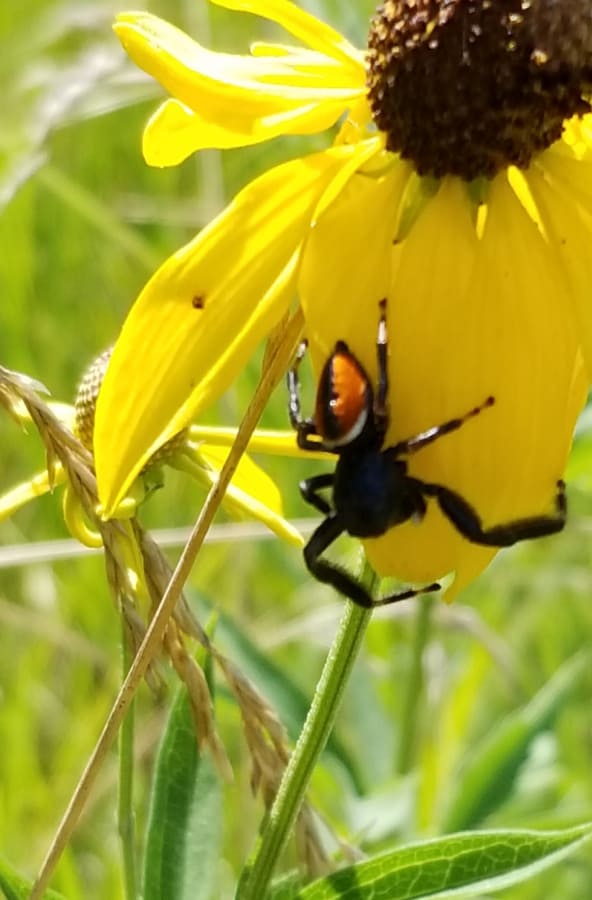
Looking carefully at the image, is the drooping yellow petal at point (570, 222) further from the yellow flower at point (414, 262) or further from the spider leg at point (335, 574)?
the spider leg at point (335, 574)

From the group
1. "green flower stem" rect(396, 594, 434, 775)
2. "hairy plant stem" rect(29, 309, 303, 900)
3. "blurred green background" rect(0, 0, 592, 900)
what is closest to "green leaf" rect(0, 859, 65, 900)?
"hairy plant stem" rect(29, 309, 303, 900)

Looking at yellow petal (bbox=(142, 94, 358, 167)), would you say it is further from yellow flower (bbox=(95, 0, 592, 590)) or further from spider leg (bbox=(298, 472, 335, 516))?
spider leg (bbox=(298, 472, 335, 516))

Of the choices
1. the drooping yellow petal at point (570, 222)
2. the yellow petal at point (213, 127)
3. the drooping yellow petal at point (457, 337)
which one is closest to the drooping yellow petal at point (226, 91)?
the yellow petal at point (213, 127)

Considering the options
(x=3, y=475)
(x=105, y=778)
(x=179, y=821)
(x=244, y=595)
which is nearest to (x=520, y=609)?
(x=244, y=595)

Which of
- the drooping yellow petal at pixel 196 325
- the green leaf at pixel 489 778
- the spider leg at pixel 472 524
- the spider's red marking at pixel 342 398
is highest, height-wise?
the drooping yellow petal at pixel 196 325

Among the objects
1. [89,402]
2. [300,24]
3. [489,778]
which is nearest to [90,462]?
[89,402]

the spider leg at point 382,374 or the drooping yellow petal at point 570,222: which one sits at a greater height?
the drooping yellow petal at point 570,222
